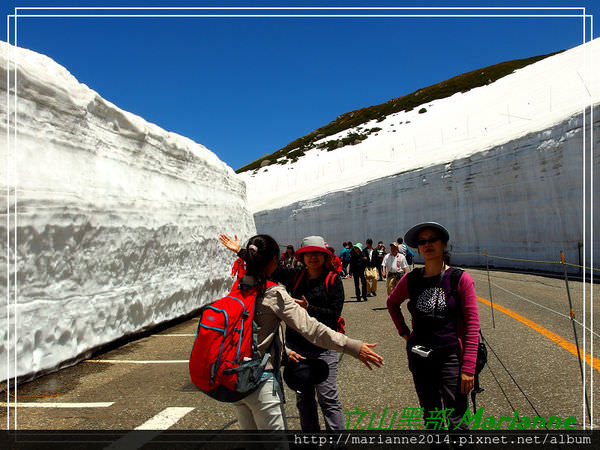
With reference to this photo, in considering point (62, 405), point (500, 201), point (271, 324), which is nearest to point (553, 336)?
point (271, 324)

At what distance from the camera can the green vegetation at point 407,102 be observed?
59.5 m

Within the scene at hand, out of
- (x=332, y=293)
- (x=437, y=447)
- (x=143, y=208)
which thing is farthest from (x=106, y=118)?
(x=437, y=447)

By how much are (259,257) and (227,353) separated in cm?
53

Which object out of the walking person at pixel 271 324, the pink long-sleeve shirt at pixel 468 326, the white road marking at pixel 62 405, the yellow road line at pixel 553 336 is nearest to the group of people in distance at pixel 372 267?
the yellow road line at pixel 553 336

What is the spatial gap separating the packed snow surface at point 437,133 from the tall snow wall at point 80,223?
15801mm

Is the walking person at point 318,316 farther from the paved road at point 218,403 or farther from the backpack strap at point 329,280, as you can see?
the paved road at point 218,403

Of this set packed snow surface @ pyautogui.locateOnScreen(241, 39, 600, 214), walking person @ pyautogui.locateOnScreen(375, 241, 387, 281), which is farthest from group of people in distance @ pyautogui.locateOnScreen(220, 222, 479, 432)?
packed snow surface @ pyautogui.locateOnScreen(241, 39, 600, 214)

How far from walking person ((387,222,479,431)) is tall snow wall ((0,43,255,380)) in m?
4.31

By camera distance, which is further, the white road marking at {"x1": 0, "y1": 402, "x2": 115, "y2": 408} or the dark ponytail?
the white road marking at {"x1": 0, "y1": 402, "x2": 115, "y2": 408}

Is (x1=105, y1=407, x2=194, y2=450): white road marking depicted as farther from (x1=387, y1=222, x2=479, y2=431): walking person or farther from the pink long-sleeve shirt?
the pink long-sleeve shirt

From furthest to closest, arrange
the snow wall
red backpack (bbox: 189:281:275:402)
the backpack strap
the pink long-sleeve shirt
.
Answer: the snow wall
the backpack strap
the pink long-sleeve shirt
red backpack (bbox: 189:281:275:402)

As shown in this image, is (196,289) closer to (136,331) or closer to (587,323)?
(136,331)

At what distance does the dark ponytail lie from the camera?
7.97 ft

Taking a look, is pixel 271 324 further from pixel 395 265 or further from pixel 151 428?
pixel 395 265
